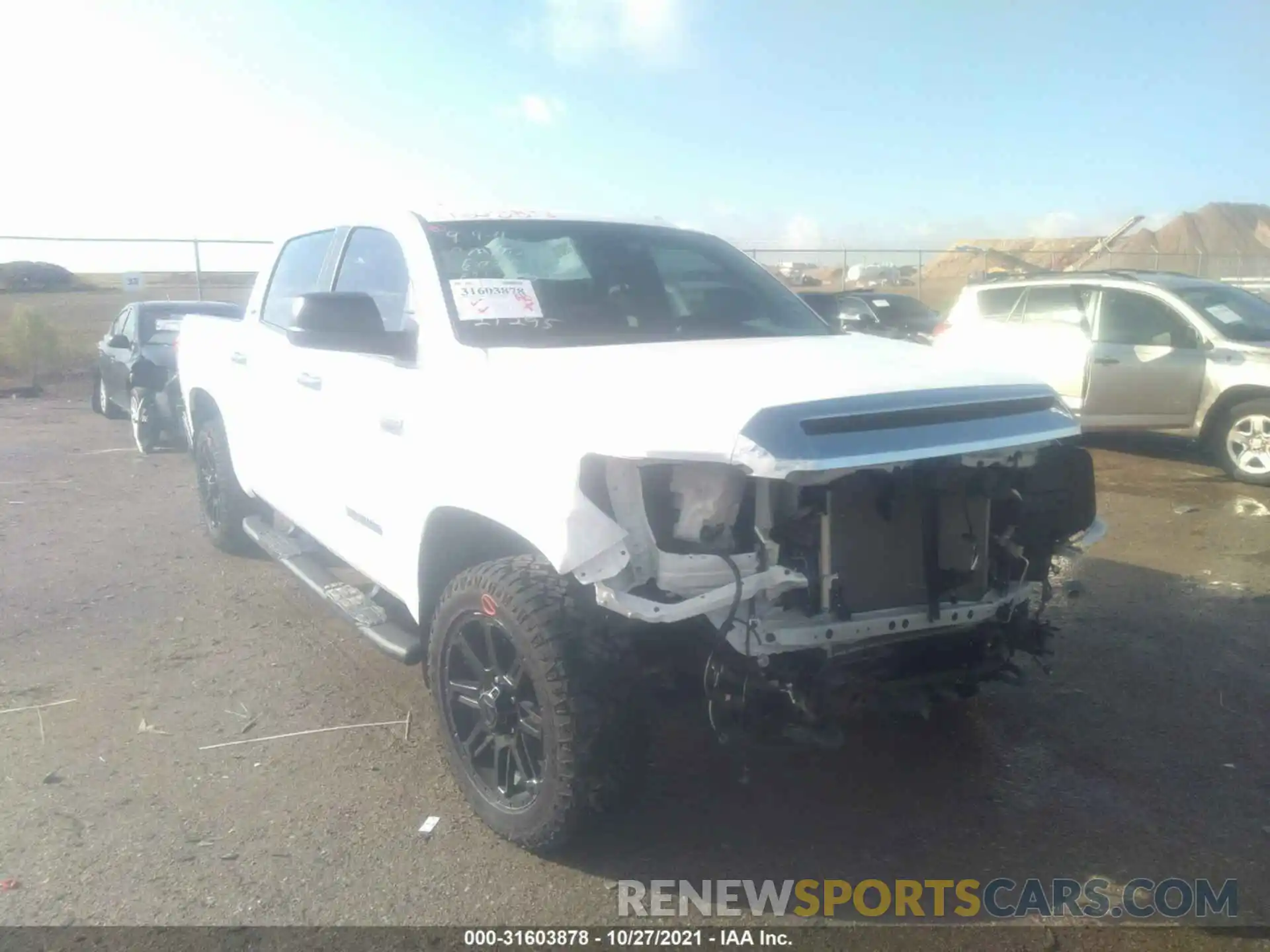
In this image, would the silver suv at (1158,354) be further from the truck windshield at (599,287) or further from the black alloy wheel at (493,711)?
the black alloy wheel at (493,711)

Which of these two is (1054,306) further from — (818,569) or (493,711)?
(493,711)

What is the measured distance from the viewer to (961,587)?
3094mm

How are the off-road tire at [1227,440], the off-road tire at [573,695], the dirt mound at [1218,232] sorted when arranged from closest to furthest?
the off-road tire at [573,695] < the off-road tire at [1227,440] < the dirt mound at [1218,232]

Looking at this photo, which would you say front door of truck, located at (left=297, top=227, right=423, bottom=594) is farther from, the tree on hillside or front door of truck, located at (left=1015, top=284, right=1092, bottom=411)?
the tree on hillside

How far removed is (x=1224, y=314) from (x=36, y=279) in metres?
18.4

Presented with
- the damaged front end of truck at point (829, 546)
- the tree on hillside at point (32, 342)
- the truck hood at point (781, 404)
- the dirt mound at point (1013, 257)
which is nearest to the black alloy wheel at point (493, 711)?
the damaged front end of truck at point (829, 546)

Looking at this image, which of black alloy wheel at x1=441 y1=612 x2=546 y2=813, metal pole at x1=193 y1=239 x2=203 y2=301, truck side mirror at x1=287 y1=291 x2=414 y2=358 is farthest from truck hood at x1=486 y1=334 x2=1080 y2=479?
metal pole at x1=193 y1=239 x2=203 y2=301

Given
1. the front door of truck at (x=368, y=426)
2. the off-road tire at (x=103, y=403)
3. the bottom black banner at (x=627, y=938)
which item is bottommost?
the bottom black banner at (x=627, y=938)

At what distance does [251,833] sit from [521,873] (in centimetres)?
99

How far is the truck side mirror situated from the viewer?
3512 mm

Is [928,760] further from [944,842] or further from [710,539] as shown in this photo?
[710,539]

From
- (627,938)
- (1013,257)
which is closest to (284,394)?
(627,938)

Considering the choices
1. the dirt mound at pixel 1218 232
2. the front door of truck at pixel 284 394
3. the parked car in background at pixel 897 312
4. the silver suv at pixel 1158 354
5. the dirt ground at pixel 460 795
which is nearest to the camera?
the dirt ground at pixel 460 795

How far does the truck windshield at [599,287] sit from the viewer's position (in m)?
3.66
